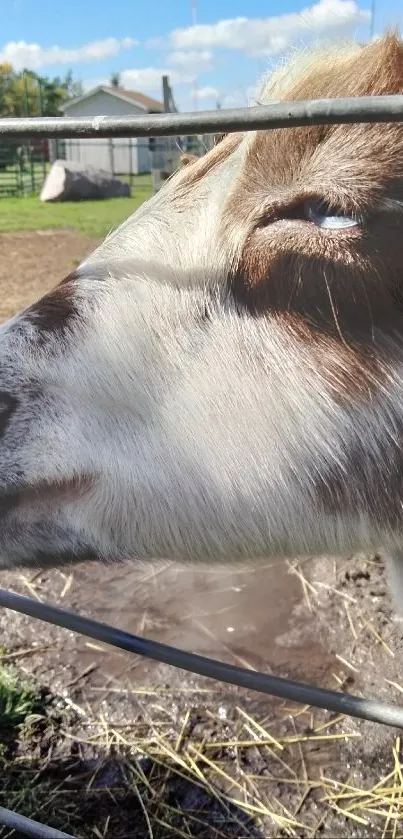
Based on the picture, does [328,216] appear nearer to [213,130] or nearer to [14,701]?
[213,130]

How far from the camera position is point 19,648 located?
3309 millimetres

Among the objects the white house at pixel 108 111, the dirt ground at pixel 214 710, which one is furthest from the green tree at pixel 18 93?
the dirt ground at pixel 214 710

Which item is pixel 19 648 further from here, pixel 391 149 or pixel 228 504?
pixel 391 149

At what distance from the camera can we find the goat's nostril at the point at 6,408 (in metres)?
1.39

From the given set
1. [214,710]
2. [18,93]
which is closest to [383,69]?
[214,710]

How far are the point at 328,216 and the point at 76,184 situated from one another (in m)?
22.7

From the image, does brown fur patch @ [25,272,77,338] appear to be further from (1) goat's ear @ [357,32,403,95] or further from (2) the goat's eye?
(1) goat's ear @ [357,32,403,95]

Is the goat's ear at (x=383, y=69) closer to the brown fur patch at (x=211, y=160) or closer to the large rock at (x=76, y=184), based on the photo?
the brown fur patch at (x=211, y=160)

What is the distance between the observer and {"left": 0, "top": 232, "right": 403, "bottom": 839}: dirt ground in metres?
2.55

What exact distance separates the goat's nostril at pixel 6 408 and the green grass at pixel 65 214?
43.2 feet

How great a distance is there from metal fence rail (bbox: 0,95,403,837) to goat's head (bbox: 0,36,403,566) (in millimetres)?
226

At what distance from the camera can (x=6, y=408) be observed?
1.39 m

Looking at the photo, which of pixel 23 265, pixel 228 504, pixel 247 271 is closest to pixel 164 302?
pixel 247 271

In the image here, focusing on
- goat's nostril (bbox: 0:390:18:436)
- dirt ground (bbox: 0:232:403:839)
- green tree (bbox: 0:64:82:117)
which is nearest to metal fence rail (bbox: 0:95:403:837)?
goat's nostril (bbox: 0:390:18:436)
